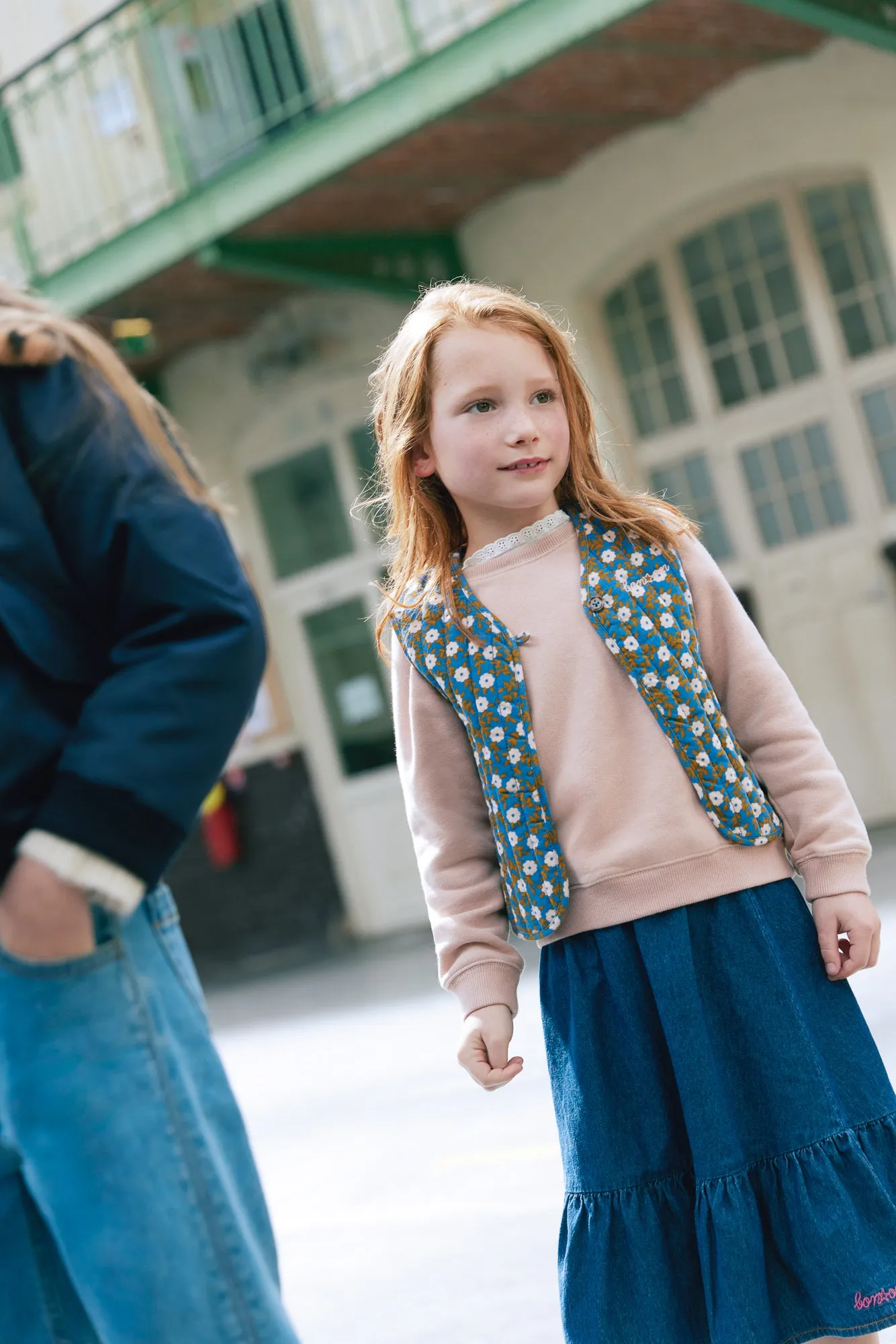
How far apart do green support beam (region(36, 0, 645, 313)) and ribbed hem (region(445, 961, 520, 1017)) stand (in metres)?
5.89

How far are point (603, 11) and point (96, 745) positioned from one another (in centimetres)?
637

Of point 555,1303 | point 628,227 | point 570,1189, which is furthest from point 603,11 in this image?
point 570,1189

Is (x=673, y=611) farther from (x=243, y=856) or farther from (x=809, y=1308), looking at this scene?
(x=243, y=856)

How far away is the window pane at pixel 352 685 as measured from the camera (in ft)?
34.4

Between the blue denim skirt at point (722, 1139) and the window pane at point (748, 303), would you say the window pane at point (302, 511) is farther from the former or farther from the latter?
the blue denim skirt at point (722, 1139)

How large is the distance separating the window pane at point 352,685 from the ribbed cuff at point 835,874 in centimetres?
846

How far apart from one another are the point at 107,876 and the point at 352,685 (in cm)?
928

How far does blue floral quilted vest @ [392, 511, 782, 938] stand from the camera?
1872mm

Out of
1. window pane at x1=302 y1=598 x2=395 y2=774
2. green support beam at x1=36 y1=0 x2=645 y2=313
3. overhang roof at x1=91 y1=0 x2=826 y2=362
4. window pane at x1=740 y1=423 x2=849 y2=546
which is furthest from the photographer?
window pane at x1=302 y1=598 x2=395 y2=774

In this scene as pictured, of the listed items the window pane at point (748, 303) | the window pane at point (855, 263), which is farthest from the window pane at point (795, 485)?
the window pane at point (855, 263)

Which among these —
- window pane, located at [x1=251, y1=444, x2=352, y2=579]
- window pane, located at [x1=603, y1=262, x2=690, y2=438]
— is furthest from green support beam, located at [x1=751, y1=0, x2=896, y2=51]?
window pane, located at [x1=251, y1=444, x2=352, y2=579]

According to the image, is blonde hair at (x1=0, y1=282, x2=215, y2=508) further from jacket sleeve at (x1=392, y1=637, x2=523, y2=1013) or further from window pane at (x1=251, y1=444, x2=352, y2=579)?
window pane at (x1=251, y1=444, x2=352, y2=579)

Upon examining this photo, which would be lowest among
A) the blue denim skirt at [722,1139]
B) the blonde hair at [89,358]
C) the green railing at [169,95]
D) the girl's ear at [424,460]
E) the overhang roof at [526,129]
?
the blue denim skirt at [722,1139]

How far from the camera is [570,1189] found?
6.12 ft
